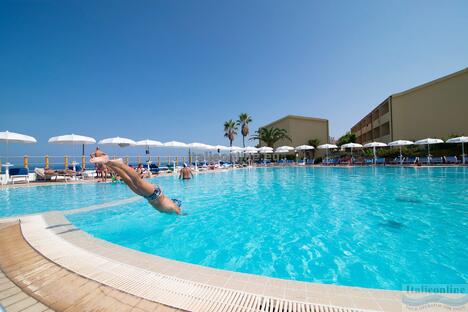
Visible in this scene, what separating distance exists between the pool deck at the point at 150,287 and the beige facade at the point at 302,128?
112 ft

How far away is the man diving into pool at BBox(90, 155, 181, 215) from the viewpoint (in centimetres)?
402

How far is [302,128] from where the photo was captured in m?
35.8

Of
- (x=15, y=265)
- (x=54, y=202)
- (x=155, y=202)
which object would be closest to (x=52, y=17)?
(x=54, y=202)

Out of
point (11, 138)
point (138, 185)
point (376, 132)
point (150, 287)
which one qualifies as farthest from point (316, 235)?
point (376, 132)

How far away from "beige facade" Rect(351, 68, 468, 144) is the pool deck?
89.7 ft

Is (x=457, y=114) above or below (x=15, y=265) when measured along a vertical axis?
Answer: above

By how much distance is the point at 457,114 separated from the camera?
65.1ft

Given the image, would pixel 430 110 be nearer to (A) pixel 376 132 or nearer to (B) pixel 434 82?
(B) pixel 434 82

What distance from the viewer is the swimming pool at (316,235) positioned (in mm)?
3168

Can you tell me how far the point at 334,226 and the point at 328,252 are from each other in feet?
4.60

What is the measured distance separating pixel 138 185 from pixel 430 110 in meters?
29.1

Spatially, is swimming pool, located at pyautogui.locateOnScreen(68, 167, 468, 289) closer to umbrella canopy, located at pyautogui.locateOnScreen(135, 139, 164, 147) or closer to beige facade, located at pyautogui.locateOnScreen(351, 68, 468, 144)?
umbrella canopy, located at pyautogui.locateOnScreen(135, 139, 164, 147)

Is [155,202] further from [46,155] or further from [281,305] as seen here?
[46,155]

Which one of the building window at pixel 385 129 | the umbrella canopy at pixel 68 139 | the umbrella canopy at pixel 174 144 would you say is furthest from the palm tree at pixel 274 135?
the umbrella canopy at pixel 68 139
